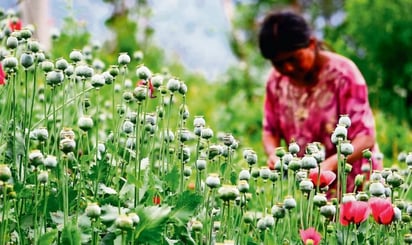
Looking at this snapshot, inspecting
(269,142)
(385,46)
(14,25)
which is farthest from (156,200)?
(385,46)

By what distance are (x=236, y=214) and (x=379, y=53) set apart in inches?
243

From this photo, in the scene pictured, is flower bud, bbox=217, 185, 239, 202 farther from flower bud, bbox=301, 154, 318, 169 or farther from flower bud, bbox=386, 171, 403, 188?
flower bud, bbox=386, 171, 403, 188

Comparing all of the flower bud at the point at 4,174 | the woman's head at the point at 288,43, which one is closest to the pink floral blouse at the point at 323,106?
the woman's head at the point at 288,43

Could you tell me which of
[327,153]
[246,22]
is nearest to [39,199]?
[327,153]

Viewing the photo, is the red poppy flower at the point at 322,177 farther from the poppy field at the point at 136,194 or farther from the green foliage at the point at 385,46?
the green foliage at the point at 385,46

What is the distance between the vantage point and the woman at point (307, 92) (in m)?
3.42

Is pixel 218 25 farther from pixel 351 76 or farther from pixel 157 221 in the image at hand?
pixel 157 221

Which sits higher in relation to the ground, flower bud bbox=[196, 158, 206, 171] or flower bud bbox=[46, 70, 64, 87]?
flower bud bbox=[46, 70, 64, 87]

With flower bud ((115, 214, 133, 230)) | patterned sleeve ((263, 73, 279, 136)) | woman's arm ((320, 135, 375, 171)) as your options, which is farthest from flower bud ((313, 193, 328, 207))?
patterned sleeve ((263, 73, 279, 136))

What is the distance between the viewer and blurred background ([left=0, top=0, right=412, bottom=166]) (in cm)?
577

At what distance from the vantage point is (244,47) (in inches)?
469

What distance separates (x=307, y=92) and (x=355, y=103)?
31 cm

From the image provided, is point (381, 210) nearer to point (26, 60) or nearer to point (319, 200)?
point (319, 200)

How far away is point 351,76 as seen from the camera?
11.6 feet
